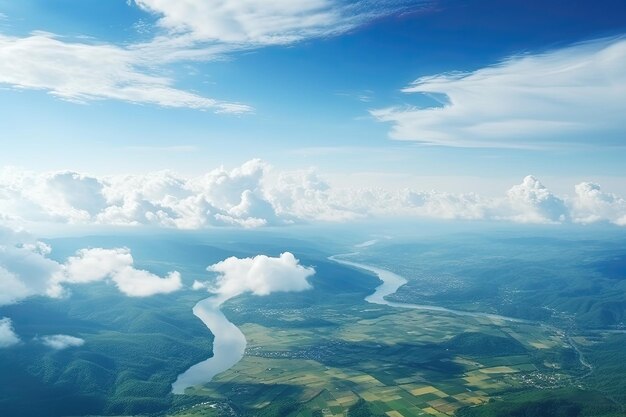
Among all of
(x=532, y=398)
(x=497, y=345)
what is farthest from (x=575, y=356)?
(x=532, y=398)

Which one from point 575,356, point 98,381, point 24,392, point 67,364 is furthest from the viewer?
point 575,356

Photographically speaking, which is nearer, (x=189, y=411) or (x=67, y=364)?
(x=189, y=411)

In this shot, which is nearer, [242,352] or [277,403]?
[277,403]

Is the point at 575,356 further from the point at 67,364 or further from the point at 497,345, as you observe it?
the point at 67,364

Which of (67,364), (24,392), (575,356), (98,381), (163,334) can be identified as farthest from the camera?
(163,334)

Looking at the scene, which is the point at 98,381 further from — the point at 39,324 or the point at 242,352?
the point at 39,324

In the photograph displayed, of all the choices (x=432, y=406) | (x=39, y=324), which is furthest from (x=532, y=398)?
(x=39, y=324)

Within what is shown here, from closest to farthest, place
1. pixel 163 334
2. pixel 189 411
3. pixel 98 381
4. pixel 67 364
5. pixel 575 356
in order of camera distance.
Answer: pixel 189 411 → pixel 98 381 → pixel 67 364 → pixel 575 356 → pixel 163 334

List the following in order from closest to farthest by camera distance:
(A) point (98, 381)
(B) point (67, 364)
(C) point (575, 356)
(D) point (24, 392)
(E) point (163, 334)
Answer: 1. (D) point (24, 392)
2. (A) point (98, 381)
3. (B) point (67, 364)
4. (C) point (575, 356)
5. (E) point (163, 334)
